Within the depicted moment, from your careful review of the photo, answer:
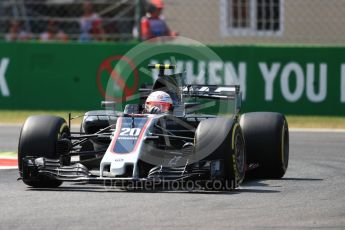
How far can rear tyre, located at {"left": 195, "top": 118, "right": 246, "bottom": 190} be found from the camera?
33.0 feet

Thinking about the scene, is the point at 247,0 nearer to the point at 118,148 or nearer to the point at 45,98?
the point at 45,98

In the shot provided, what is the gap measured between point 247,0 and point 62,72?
450 cm

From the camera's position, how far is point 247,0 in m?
21.5

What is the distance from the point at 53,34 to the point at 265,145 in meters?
11.9

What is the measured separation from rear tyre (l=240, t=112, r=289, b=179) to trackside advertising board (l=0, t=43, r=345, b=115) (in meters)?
7.11

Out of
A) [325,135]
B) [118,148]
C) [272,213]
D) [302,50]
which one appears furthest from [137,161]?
[302,50]

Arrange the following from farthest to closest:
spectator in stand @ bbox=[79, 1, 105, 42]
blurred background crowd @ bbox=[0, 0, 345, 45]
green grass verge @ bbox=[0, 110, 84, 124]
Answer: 1. spectator in stand @ bbox=[79, 1, 105, 42]
2. blurred background crowd @ bbox=[0, 0, 345, 45]
3. green grass verge @ bbox=[0, 110, 84, 124]

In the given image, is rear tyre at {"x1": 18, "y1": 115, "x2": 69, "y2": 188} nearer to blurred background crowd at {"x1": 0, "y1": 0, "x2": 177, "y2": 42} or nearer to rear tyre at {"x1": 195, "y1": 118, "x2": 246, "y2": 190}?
rear tyre at {"x1": 195, "y1": 118, "x2": 246, "y2": 190}

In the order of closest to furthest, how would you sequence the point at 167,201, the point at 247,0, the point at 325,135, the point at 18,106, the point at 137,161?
the point at 167,201
the point at 137,161
the point at 325,135
the point at 18,106
the point at 247,0

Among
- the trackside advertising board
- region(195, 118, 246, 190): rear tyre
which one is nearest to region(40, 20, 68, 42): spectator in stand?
the trackside advertising board

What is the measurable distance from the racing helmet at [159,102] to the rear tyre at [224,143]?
99cm

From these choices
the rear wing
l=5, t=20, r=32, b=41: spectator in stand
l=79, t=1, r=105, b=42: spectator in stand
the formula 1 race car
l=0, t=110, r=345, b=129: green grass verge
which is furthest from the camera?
l=5, t=20, r=32, b=41: spectator in stand

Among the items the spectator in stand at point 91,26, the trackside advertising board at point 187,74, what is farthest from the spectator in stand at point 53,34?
the trackside advertising board at point 187,74

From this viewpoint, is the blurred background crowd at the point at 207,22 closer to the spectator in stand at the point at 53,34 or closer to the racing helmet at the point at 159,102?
the spectator in stand at the point at 53,34
